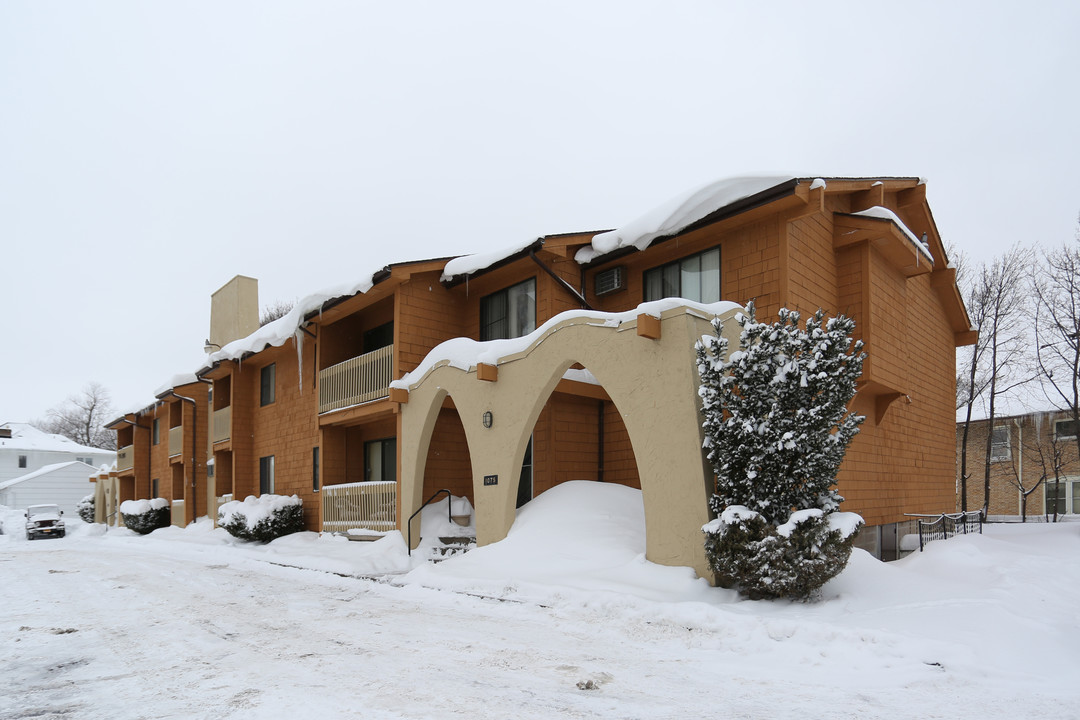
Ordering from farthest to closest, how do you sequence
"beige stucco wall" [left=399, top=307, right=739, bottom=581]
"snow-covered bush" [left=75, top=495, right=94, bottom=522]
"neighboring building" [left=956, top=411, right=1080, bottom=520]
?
"snow-covered bush" [left=75, top=495, right=94, bottom=522]
"neighboring building" [left=956, top=411, right=1080, bottom=520]
"beige stucco wall" [left=399, top=307, right=739, bottom=581]

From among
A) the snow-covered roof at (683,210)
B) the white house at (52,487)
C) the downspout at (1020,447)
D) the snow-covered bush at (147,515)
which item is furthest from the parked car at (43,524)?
the downspout at (1020,447)

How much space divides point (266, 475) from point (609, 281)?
14.5 m

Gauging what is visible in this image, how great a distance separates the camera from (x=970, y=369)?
91.0ft

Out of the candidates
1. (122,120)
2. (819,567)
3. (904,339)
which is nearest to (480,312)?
(904,339)

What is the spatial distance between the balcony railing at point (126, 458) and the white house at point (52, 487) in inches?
710

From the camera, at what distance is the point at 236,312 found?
3002 cm

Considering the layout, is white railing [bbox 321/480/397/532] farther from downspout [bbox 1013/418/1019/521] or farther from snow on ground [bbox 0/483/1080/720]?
downspout [bbox 1013/418/1019/521]

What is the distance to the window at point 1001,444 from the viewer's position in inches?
1129

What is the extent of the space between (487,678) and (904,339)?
12984mm

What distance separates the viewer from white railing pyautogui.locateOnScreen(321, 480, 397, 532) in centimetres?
1541

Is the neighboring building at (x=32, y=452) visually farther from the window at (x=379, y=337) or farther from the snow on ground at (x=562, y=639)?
the snow on ground at (x=562, y=639)

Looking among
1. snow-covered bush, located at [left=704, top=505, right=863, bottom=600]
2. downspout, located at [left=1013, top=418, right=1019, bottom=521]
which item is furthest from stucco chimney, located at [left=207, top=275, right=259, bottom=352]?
downspout, located at [left=1013, top=418, right=1019, bottom=521]

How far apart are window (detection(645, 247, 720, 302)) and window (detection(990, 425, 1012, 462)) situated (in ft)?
73.0

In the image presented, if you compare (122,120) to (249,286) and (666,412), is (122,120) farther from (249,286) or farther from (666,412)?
(666,412)
